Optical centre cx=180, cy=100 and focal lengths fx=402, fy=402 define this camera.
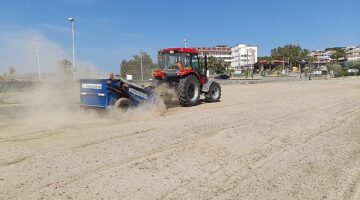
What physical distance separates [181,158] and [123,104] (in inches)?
211

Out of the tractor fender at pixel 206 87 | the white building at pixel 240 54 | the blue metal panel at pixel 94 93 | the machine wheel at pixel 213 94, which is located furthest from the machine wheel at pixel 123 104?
the white building at pixel 240 54

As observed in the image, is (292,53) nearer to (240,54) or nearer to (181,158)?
(240,54)

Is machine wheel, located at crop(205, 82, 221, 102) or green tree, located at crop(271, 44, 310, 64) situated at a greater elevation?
green tree, located at crop(271, 44, 310, 64)

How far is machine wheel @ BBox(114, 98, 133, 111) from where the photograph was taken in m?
11.9

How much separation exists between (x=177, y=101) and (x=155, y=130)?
6.51 m

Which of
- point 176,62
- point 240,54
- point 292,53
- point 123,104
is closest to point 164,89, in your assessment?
point 176,62

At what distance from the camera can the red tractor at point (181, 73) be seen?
49.2 feet

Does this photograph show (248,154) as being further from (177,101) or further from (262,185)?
(177,101)

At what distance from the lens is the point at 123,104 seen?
12.1m

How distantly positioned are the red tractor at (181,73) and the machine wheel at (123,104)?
3038mm

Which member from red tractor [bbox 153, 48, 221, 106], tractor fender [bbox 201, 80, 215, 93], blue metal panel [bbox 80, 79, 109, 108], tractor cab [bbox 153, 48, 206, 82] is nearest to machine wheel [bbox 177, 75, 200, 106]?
red tractor [bbox 153, 48, 221, 106]

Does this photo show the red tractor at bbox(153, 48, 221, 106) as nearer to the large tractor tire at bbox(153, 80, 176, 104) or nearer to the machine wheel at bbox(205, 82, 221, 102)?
the large tractor tire at bbox(153, 80, 176, 104)

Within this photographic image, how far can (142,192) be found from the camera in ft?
17.7

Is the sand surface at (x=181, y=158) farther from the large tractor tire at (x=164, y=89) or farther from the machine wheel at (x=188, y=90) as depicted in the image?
the large tractor tire at (x=164, y=89)
